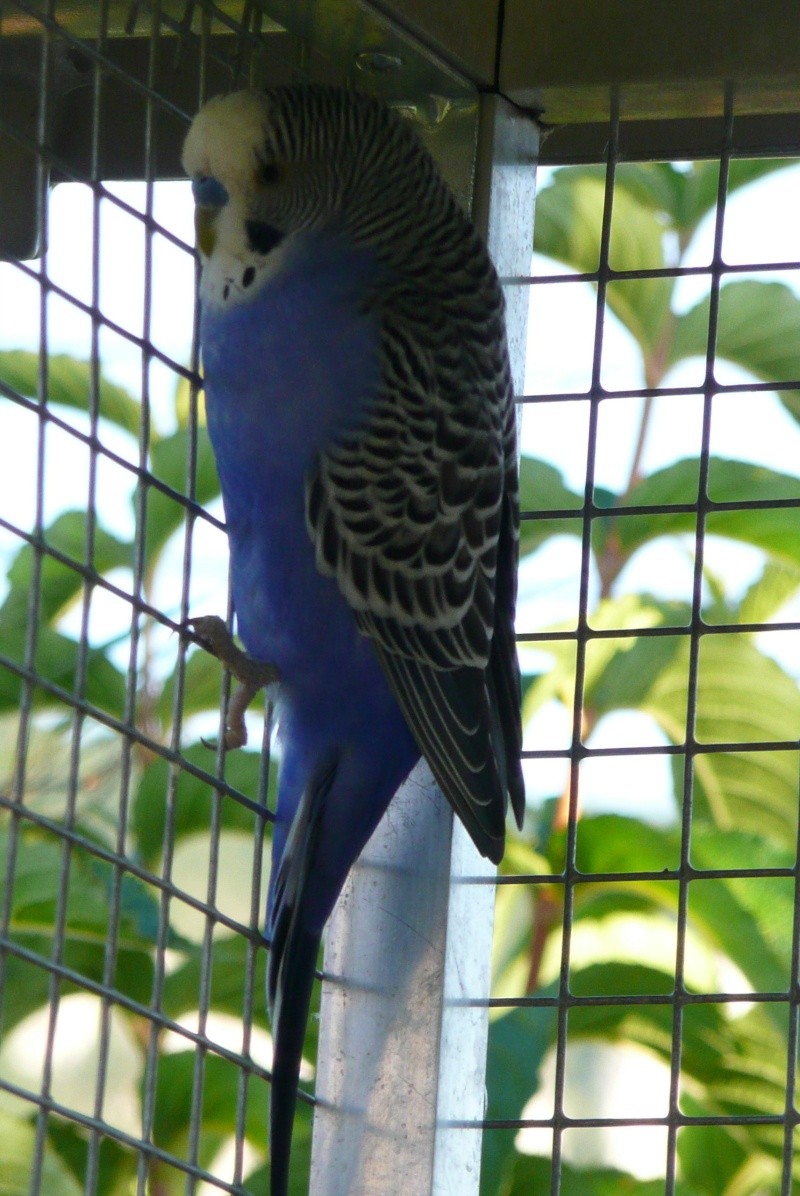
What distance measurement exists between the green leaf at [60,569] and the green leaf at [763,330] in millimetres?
908

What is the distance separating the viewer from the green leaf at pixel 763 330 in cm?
251

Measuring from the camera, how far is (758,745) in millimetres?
1137

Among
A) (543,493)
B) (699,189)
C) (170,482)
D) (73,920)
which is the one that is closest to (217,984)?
(73,920)

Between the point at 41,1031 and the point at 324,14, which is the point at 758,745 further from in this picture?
the point at 41,1031

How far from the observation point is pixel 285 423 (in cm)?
119

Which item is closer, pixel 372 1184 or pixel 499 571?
pixel 372 1184

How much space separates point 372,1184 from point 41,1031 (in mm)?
2123

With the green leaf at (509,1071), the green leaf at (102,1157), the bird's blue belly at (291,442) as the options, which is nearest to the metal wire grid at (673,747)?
the bird's blue belly at (291,442)

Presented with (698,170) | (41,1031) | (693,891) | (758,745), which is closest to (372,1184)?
(758,745)

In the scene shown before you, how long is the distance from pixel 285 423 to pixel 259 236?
13cm

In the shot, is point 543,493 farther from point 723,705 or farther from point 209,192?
point 209,192

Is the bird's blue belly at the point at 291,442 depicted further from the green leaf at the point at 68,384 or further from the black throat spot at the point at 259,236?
the green leaf at the point at 68,384

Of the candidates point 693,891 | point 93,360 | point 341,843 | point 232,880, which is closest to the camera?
point 93,360

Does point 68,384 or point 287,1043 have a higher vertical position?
point 68,384
